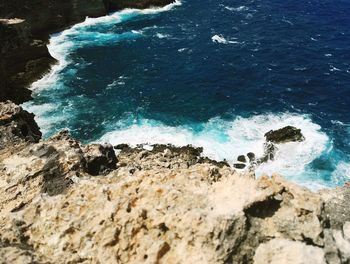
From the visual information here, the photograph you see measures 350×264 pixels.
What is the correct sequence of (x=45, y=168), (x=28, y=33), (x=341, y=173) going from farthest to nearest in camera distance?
(x=28, y=33), (x=341, y=173), (x=45, y=168)

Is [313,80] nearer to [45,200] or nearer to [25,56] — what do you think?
[25,56]

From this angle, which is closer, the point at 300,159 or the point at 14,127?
the point at 14,127

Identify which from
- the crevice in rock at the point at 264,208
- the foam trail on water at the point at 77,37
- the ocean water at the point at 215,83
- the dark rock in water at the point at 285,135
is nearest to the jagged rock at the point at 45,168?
the crevice in rock at the point at 264,208

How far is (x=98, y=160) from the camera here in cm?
2989

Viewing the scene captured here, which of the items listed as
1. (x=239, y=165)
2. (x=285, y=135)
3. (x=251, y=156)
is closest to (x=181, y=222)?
(x=239, y=165)

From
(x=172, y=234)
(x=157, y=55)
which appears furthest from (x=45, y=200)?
(x=157, y=55)

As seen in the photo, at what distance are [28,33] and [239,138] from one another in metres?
42.9

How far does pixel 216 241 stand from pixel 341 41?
76978 millimetres

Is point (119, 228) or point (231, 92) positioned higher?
point (119, 228)

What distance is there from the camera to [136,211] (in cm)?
1916

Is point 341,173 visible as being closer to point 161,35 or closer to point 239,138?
point 239,138

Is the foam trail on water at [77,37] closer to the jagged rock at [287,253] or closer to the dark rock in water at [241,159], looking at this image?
the dark rock in water at [241,159]

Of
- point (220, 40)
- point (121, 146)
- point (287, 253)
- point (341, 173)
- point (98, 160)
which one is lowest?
point (341, 173)

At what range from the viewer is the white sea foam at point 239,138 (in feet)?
179
